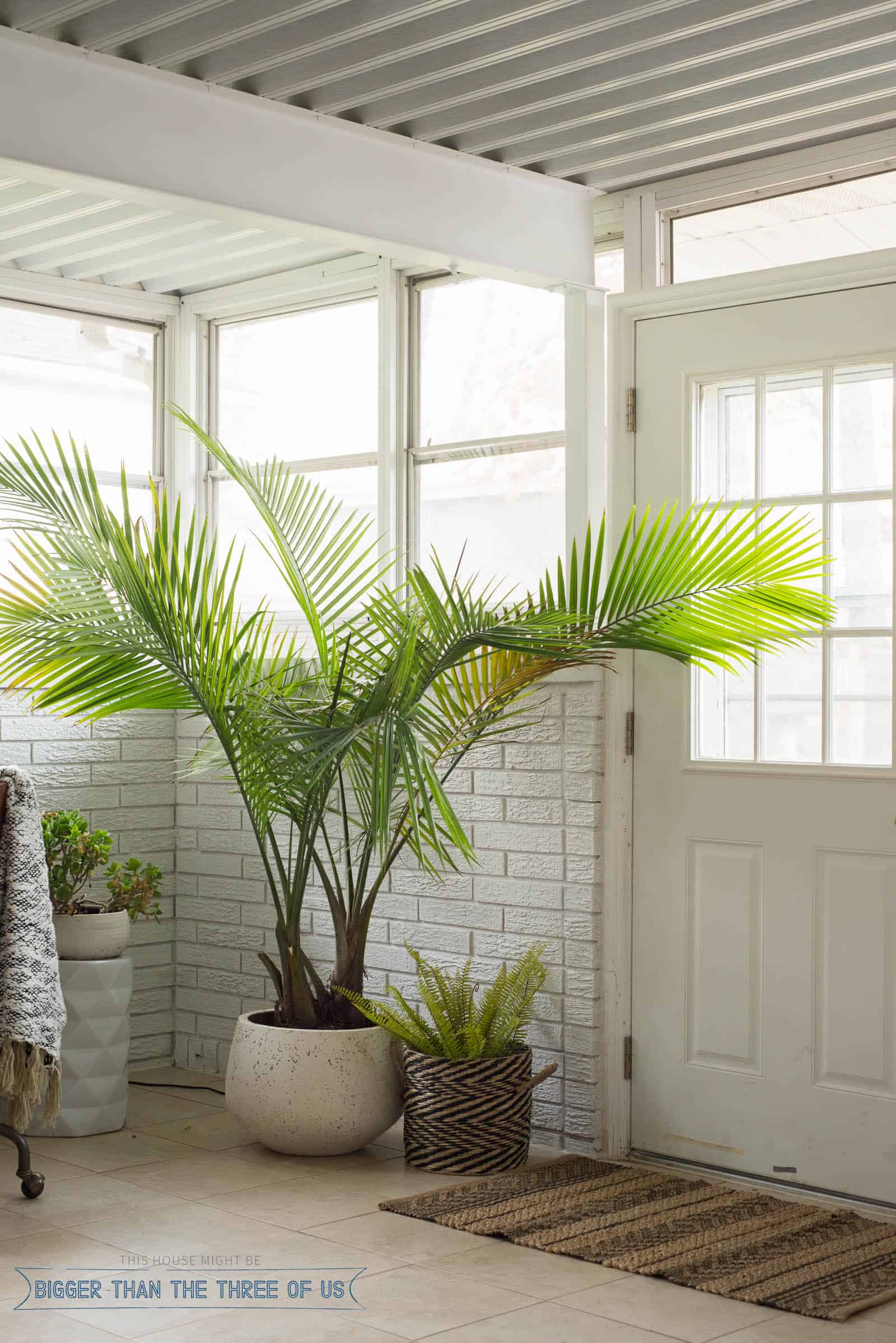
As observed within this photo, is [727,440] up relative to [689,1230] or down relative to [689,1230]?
up

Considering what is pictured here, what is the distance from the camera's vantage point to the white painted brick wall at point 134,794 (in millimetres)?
4668

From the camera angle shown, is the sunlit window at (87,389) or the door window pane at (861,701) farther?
the sunlit window at (87,389)

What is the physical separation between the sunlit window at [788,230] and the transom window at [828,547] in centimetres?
31

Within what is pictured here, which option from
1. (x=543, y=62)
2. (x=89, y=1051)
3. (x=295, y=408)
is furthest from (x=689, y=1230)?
(x=295, y=408)

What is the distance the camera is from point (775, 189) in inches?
151

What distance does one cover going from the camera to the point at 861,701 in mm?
3578

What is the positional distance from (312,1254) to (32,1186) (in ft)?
2.50

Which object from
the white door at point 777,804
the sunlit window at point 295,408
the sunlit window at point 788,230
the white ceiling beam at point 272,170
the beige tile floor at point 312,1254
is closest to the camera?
the beige tile floor at point 312,1254

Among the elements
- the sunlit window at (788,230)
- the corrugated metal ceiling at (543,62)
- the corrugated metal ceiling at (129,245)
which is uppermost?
the corrugated metal ceiling at (129,245)

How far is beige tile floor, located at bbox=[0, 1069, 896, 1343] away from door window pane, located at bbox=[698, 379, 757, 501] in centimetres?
182

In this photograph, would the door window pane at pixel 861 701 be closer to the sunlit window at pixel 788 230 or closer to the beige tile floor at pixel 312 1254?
the sunlit window at pixel 788 230

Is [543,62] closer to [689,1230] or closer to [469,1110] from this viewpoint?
[469,1110]

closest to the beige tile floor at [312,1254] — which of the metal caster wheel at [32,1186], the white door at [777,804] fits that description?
the metal caster wheel at [32,1186]

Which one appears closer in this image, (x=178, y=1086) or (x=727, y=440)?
(x=727, y=440)
